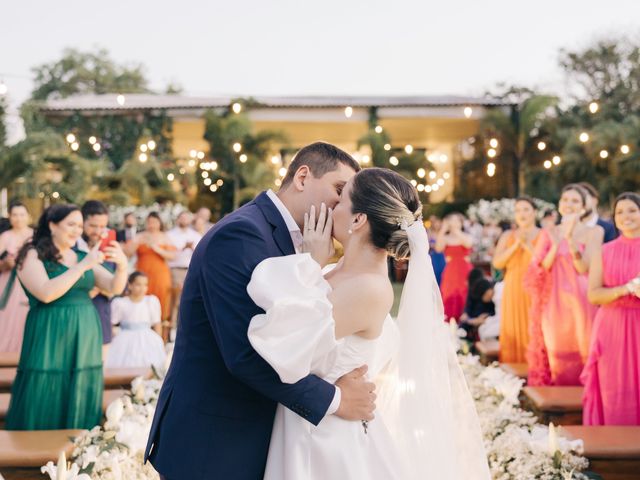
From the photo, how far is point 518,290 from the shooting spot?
23.3 feet

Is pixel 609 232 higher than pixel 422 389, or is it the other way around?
pixel 609 232

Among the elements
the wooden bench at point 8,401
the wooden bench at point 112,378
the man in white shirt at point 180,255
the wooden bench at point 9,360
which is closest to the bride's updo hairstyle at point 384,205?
the wooden bench at point 8,401

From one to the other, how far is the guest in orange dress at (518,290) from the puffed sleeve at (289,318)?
5.31 metres

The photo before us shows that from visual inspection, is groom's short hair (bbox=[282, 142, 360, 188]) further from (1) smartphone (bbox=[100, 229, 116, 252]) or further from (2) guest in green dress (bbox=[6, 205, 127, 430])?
(1) smartphone (bbox=[100, 229, 116, 252])

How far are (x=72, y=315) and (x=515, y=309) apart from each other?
424 centimetres

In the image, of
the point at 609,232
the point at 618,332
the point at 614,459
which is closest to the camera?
the point at 614,459

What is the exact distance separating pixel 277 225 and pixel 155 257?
7.73 metres

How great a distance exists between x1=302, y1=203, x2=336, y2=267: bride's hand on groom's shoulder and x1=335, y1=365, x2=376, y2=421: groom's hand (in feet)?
1.18

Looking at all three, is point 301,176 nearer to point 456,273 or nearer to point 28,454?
point 28,454

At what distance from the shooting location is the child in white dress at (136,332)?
6777 mm

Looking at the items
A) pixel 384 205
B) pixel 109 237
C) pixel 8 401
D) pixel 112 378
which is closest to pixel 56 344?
pixel 8 401

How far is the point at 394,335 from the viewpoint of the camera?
2.49m

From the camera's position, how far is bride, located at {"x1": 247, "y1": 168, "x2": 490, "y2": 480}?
1896 millimetres

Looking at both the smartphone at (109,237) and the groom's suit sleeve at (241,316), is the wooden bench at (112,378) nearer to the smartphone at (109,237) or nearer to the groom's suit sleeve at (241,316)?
the smartphone at (109,237)
